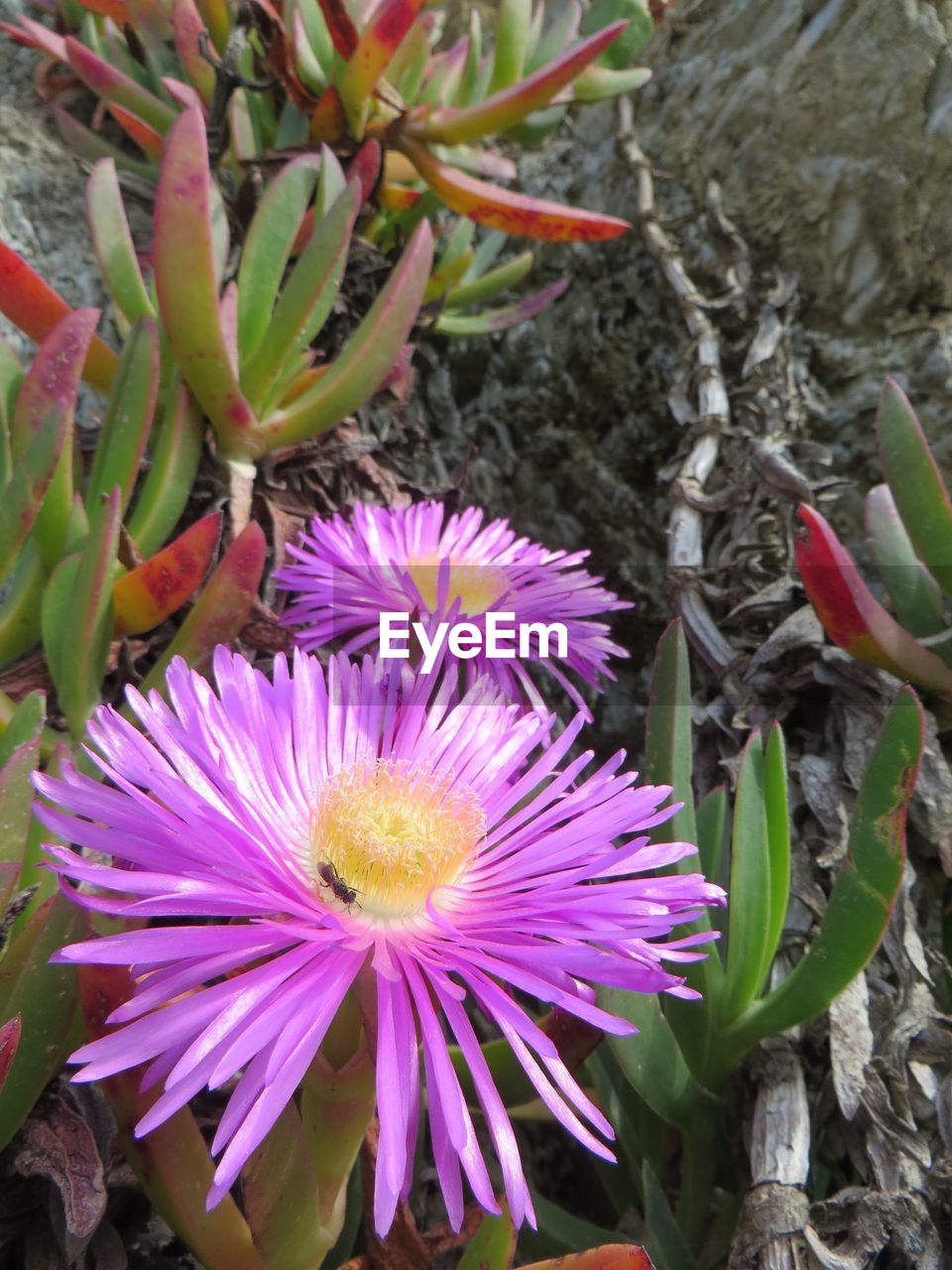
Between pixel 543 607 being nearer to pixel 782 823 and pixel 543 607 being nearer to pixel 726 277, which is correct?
pixel 782 823

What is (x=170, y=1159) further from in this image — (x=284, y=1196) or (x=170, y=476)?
(x=170, y=476)

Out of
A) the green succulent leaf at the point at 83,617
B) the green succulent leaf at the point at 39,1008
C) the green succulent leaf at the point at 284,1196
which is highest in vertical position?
the green succulent leaf at the point at 83,617

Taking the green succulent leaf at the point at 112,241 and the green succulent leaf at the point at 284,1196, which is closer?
the green succulent leaf at the point at 284,1196

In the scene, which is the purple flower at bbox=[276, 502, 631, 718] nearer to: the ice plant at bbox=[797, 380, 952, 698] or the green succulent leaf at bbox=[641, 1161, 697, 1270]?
the ice plant at bbox=[797, 380, 952, 698]

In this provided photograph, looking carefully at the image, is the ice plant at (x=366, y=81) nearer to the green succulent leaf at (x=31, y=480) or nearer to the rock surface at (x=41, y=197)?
the rock surface at (x=41, y=197)

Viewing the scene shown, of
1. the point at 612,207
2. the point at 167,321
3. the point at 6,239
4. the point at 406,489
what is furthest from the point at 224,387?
the point at 612,207

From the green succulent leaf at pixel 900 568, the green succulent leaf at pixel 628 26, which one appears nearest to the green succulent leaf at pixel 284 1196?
the green succulent leaf at pixel 900 568

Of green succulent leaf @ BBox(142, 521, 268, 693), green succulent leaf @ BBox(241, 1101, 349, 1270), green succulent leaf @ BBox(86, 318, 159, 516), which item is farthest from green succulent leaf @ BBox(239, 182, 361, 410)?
green succulent leaf @ BBox(241, 1101, 349, 1270)
